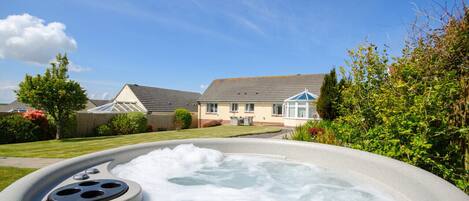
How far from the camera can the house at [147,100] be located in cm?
2552

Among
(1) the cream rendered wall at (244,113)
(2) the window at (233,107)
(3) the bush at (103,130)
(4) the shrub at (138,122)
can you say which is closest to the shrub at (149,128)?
(4) the shrub at (138,122)

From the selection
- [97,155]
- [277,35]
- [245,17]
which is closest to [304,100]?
[277,35]

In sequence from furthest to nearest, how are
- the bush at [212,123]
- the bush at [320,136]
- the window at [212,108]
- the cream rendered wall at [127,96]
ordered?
1. the window at [212,108]
2. the cream rendered wall at [127,96]
3. the bush at [212,123]
4. the bush at [320,136]

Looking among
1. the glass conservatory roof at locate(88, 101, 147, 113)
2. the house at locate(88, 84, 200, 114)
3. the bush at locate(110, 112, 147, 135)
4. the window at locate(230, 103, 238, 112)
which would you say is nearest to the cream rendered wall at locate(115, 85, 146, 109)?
the house at locate(88, 84, 200, 114)

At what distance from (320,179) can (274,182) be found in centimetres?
88

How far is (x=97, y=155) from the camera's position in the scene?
5.07 metres

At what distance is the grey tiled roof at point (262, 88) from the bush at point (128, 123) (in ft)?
36.4

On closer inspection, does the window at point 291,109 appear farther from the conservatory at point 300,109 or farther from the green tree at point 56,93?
the green tree at point 56,93

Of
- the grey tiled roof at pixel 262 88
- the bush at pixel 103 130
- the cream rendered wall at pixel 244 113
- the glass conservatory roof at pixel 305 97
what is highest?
the grey tiled roof at pixel 262 88

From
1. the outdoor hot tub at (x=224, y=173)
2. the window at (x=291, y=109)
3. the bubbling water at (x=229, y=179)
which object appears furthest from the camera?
the window at (x=291, y=109)

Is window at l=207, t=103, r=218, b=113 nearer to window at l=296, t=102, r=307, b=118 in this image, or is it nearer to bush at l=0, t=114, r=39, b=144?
window at l=296, t=102, r=307, b=118

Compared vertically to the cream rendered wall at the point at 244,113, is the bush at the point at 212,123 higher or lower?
lower

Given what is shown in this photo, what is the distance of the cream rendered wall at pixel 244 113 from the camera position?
26953 millimetres

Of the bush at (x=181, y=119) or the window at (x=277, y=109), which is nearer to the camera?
the bush at (x=181, y=119)
